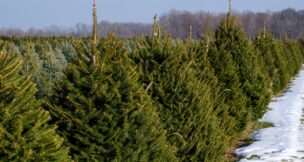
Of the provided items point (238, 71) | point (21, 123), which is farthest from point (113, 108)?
point (238, 71)

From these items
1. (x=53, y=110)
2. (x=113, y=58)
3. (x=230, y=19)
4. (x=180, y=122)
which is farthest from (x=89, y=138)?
(x=230, y=19)

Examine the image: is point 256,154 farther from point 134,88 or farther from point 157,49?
point 134,88

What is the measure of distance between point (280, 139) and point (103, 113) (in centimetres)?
702

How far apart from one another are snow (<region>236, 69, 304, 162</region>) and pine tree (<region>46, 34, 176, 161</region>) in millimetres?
4629

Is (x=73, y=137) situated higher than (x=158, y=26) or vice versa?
(x=158, y=26)

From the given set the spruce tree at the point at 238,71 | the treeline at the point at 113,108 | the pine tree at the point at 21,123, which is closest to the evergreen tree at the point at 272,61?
the spruce tree at the point at 238,71

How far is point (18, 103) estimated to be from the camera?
9.29ft

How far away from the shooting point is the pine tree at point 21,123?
271cm

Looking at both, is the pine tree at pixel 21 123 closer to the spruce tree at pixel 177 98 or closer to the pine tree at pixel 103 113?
the pine tree at pixel 103 113

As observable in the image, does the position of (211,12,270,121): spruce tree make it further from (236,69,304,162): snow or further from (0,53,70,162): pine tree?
(0,53,70,162): pine tree

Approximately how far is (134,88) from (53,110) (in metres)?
0.78

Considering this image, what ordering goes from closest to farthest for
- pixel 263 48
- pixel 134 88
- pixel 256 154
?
pixel 134 88 < pixel 256 154 < pixel 263 48

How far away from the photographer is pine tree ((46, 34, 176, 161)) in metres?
3.92

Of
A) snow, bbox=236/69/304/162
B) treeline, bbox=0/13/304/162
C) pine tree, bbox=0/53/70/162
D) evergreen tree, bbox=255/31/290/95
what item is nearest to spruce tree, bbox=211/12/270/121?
snow, bbox=236/69/304/162
